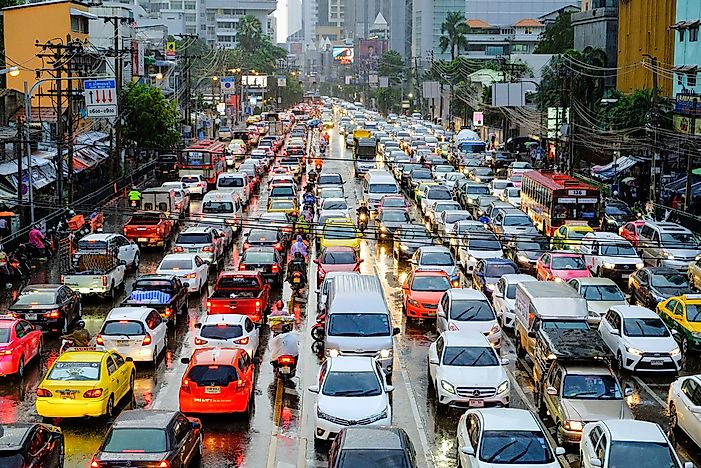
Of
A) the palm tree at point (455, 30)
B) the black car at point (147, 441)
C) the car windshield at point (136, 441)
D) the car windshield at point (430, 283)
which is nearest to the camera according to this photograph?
the black car at point (147, 441)

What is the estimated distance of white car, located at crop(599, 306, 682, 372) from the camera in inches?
1116

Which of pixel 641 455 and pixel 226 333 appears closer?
pixel 641 455

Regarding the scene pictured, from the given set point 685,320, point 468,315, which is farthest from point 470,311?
point 685,320

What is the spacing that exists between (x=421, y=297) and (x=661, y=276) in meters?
8.12

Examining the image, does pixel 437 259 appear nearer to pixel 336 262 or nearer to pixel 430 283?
pixel 336 262

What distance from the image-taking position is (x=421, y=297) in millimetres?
34500

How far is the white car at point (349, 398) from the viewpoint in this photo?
21.9 metres

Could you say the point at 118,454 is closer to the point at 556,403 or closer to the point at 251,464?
the point at 251,464

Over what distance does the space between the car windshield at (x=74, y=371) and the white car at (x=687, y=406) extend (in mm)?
11676

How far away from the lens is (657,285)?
3653 centimetres

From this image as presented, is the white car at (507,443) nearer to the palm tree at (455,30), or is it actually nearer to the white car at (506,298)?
the white car at (506,298)

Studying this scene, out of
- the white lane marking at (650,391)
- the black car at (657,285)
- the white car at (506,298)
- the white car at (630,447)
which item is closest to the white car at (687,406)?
the white lane marking at (650,391)

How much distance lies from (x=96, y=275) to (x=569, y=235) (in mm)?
19472

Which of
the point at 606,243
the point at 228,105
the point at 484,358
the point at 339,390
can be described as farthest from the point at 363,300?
the point at 228,105
